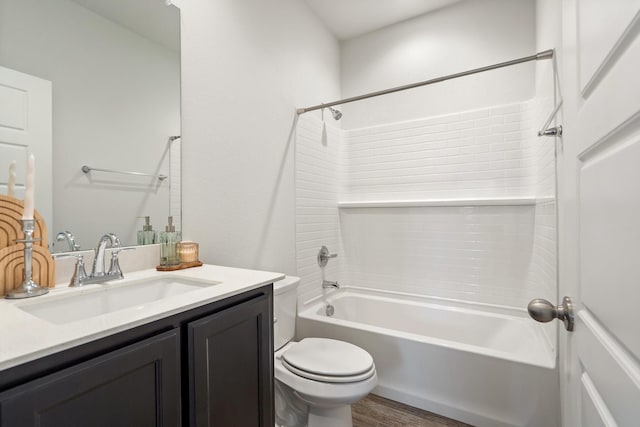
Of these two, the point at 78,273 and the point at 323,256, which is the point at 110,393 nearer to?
→ the point at 78,273

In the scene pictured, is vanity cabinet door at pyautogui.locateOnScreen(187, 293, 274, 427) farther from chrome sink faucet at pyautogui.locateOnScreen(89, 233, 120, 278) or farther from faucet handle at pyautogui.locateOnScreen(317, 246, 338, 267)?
faucet handle at pyautogui.locateOnScreen(317, 246, 338, 267)

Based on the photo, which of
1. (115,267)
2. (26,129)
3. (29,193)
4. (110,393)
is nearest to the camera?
(110,393)

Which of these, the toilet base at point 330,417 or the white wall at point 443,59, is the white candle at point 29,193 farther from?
the white wall at point 443,59

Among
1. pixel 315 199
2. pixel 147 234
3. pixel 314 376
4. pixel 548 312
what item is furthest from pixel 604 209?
pixel 315 199

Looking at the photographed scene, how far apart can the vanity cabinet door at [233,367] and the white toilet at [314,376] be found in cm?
32

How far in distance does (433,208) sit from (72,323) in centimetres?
237

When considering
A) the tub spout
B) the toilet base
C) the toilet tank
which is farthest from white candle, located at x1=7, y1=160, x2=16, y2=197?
the tub spout

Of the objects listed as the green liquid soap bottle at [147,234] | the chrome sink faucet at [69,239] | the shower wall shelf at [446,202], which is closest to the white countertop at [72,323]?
the chrome sink faucet at [69,239]

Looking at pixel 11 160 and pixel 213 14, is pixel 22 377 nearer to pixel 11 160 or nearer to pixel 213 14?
pixel 11 160

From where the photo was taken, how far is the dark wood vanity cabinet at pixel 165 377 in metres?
0.53

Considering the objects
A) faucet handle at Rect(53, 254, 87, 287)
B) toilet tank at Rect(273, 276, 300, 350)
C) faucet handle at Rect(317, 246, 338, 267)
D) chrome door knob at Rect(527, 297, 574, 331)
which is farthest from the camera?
faucet handle at Rect(317, 246, 338, 267)

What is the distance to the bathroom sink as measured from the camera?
2.81ft

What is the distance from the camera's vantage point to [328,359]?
1478mm

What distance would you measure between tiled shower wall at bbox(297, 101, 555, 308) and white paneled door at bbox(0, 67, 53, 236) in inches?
58.8
